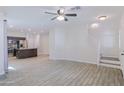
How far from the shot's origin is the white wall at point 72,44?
9.04m

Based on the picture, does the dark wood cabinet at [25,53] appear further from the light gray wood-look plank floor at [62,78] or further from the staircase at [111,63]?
the staircase at [111,63]

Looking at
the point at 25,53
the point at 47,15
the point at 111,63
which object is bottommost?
the point at 111,63

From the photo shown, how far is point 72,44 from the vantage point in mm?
10086

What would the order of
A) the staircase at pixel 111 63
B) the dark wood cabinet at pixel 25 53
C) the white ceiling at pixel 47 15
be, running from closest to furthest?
the white ceiling at pixel 47 15
the staircase at pixel 111 63
the dark wood cabinet at pixel 25 53

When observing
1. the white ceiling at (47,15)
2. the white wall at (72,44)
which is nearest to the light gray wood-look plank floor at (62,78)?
the white ceiling at (47,15)

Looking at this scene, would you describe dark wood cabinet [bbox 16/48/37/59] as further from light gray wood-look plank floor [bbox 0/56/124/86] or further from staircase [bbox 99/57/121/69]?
staircase [bbox 99/57/121/69]

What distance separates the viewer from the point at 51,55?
10.8m

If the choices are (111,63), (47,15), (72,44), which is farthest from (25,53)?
(111,63)

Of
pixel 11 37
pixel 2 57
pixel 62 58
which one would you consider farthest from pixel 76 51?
pixel 11 37

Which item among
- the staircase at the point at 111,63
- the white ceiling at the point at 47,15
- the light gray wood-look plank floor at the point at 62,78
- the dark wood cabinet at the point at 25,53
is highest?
the white ceiling at the point at 47,15

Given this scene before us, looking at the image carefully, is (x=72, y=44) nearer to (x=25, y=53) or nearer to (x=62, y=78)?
(x=25, y=53)

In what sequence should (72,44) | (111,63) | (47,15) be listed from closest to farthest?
(47,15), (111,63), (72,44)
